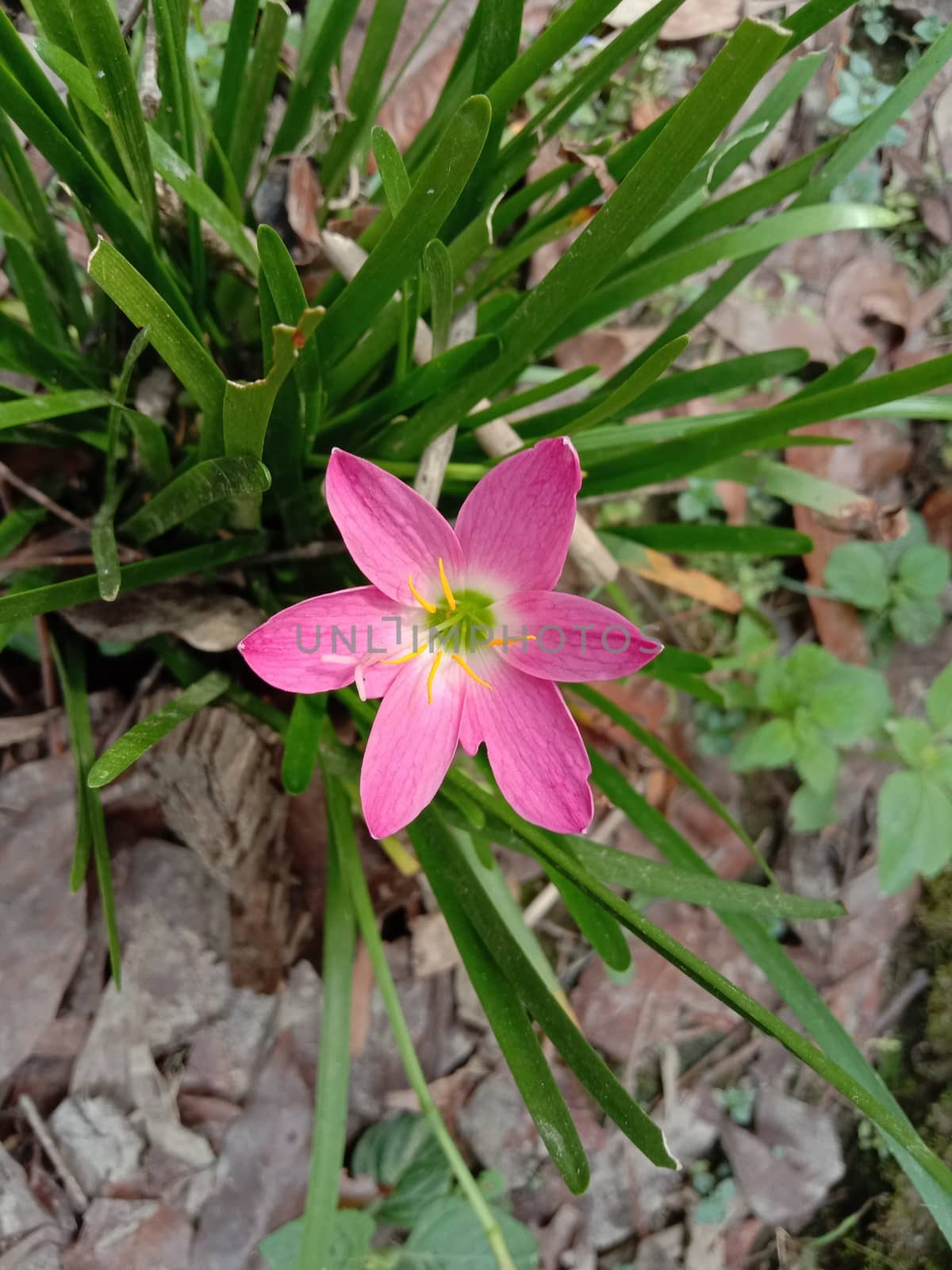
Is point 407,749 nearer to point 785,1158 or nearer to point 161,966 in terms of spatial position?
point 161,966

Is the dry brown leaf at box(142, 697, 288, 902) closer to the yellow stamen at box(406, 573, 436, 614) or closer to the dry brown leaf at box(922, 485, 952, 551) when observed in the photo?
the yellow stamen at box(406, 573, 436, 614)

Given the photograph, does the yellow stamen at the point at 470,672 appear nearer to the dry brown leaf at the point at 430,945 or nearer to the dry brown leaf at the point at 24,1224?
the dry brown leaf at the point at 430,945

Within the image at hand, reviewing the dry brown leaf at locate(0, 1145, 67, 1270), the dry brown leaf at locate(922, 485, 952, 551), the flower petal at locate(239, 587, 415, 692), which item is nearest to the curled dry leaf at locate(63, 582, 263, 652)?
the flower petal at locate(239, 587, 415, 692)

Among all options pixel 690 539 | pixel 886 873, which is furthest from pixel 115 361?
pixel 886 873

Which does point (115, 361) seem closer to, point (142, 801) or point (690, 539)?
point (142, 801)

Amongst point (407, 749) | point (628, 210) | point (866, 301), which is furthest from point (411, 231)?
point (866, 301)

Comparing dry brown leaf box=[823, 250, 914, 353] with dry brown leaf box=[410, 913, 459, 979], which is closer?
dry brown leaf box=[410, 913, 459, 979]
